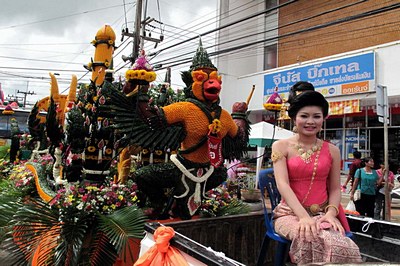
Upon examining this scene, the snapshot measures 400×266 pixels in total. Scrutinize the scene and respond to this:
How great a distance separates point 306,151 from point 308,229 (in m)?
0.53

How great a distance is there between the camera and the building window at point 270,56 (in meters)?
17.1

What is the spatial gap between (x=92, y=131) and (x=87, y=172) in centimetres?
52

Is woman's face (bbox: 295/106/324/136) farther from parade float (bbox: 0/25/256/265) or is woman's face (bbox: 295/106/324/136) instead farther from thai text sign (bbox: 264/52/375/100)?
thai text sign (bbox: 264/52/375/100)

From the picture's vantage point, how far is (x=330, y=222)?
196cm

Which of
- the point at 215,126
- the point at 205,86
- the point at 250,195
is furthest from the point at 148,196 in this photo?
the point at 250,195

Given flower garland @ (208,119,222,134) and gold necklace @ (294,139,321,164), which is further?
flower garland @ (208,119,222,134)

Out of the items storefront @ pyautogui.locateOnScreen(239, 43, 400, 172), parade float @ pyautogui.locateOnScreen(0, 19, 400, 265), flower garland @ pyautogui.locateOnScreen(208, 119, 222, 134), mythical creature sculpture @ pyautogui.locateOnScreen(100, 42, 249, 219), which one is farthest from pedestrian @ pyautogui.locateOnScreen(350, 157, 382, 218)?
storefront @ pyautogui.locateOnScreen(239, 43, 400, 172)

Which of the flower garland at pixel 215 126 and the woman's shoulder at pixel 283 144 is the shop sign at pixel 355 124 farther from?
the woman's shoulder at pixel 283 144

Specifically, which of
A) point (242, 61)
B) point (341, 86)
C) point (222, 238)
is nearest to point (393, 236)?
point (222, 238)

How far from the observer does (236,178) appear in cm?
1004

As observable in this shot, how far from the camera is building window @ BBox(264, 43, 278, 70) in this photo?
56.1 feet

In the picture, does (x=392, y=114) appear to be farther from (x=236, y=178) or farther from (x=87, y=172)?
(x=87, y=172)

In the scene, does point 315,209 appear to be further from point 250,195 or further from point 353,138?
point 353,138

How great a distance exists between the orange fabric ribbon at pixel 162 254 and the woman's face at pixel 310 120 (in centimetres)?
107
